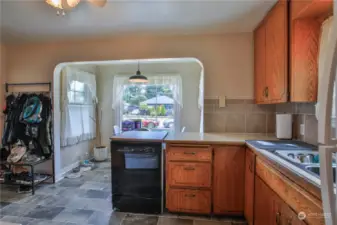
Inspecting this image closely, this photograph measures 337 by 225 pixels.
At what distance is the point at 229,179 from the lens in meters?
2.32

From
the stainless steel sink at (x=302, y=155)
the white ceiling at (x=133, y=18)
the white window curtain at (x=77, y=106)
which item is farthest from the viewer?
the white window curtain at (x=77, y=106)

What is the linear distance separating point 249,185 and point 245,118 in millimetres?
1032

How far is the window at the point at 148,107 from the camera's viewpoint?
5.12 metres

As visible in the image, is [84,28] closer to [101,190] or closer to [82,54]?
[82,54]

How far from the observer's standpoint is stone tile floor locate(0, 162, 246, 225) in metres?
2.33

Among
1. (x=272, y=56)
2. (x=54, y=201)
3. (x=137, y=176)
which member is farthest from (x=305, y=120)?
(x=54, y=201)

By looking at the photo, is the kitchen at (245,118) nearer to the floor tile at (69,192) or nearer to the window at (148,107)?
the floor tile at (69,192)

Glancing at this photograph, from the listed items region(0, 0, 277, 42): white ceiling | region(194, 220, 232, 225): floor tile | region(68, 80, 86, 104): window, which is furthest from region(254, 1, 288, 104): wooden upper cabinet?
region(68, 80, 86, 104): window

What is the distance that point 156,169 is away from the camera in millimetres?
2438

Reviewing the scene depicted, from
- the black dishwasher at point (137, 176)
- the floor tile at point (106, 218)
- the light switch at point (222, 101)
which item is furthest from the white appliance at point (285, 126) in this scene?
the floor tile at point (106, 218)

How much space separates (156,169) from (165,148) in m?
0.26

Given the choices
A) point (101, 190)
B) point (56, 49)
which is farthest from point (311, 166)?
point (56, 49)

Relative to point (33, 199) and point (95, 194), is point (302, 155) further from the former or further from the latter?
point (33, 199)

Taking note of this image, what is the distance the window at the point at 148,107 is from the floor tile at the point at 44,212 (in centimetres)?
267
